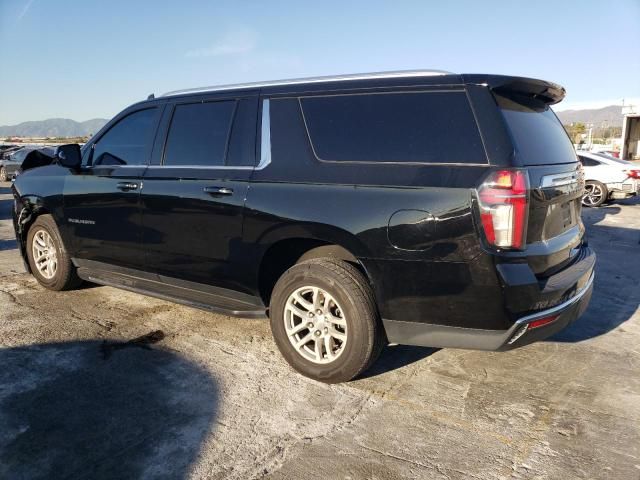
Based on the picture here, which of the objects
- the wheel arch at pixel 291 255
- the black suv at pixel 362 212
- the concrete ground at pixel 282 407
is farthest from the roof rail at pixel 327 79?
the concrete ground at pixel 282 407

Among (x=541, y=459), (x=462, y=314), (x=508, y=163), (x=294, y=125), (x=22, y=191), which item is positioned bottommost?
(x=541, y=459)

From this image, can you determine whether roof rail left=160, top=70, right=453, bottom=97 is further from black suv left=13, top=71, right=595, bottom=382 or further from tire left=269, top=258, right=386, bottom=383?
tire left=269, top=258, right=386, bottom=383

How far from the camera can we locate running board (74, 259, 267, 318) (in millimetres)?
3756

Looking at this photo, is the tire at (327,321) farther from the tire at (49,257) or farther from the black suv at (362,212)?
the tire at (49,257)

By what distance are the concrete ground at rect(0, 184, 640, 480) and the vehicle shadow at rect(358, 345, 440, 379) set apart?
0.02 m

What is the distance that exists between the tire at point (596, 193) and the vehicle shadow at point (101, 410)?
12595 millimetres

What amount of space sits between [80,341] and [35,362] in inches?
16.4

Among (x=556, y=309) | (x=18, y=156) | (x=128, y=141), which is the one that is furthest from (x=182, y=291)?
(x=18, y=156)

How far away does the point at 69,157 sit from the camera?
475 cm

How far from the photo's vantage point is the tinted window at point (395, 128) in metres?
2.89

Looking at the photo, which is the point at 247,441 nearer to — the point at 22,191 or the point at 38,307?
the point at 38,307

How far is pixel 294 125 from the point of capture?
11.6 ft

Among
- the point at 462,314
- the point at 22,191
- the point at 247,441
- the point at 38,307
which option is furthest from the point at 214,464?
the point at 22,191

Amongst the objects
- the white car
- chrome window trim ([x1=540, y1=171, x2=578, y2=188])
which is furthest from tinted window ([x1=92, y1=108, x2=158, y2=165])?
the white car
